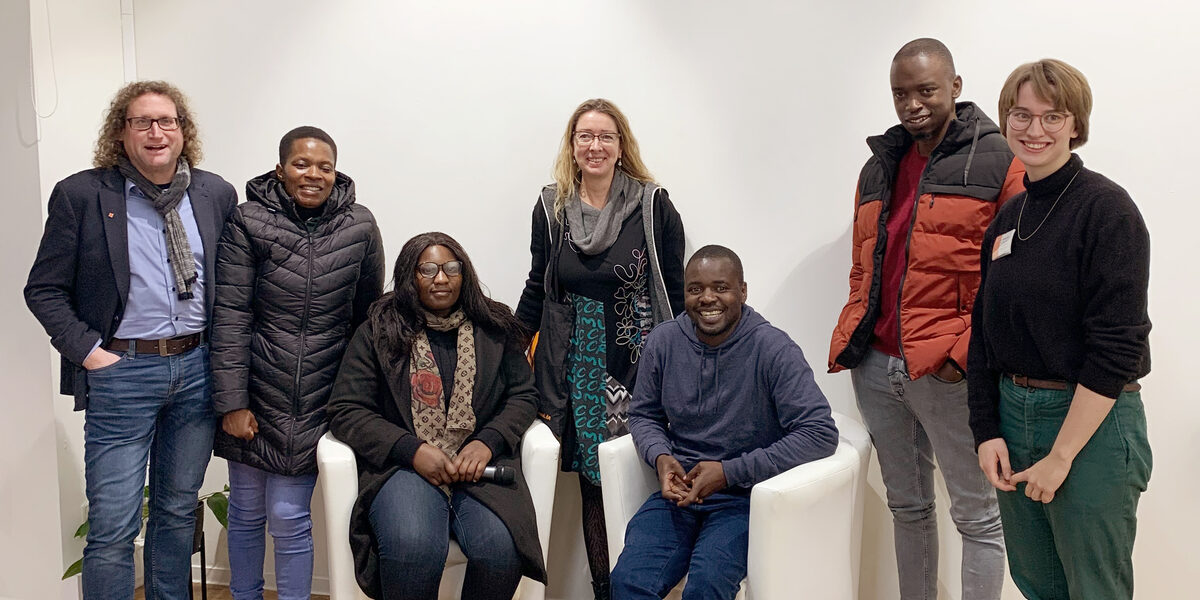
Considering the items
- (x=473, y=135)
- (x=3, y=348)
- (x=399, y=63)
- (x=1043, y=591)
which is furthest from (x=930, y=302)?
(x=3, y=348)

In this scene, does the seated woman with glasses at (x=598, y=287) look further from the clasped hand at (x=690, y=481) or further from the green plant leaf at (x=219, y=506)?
the green plant leaf at (x=219, y=506)

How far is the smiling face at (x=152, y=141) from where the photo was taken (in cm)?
264

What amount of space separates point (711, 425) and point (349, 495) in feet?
3.56

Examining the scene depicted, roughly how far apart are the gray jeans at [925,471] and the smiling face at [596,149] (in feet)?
3.37

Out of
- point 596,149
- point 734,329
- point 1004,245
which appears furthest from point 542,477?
point 1004,245

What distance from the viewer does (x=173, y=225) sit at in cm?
268

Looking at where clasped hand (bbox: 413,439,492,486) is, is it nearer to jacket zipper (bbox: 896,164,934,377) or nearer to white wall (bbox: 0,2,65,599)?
jacket zipper (bbox: 896,164,934,377)

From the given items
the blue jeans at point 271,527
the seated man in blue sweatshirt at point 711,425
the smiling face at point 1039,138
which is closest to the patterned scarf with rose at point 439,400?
the blue jeans at point 271,527

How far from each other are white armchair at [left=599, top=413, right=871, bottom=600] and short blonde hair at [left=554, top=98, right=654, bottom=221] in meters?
0.87

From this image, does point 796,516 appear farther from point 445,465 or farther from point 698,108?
point 698,108

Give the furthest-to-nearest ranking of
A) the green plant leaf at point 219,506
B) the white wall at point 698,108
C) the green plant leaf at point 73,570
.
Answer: the green plant leaf at point 219,506 < the green plant leaf at point 73,570 < the white wall at point 698,108

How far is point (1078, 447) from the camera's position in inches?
72.1

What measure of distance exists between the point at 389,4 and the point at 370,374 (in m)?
1.45

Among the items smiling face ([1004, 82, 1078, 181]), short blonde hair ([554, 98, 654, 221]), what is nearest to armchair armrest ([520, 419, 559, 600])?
short blonde hair ([554, 98, 654, 221])
